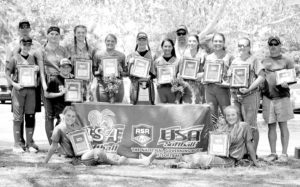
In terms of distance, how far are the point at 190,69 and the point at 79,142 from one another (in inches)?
89.6

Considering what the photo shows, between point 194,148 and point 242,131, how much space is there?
0.97 m

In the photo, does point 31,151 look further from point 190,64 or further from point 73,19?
point 73,19

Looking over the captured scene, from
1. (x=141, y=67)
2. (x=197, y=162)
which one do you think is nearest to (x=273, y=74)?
(x=197, y=162)

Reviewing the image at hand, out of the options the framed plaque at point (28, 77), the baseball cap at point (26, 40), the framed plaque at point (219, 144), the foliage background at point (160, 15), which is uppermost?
the foliage background at point (160, 15)

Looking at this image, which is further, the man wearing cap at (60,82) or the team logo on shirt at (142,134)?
the man wearing cap at (60,82)

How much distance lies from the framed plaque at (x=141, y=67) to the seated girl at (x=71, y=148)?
4.69 ft

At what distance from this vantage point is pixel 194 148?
8.59 metres

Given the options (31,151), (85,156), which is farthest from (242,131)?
(31,151)

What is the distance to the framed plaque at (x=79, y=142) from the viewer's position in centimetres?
799

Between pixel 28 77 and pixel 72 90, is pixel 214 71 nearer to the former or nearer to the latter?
pixel 72 90

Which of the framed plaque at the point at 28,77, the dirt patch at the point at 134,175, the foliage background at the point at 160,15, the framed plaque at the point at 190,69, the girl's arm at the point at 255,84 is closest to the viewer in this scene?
the dirt patch at the point at 134,175

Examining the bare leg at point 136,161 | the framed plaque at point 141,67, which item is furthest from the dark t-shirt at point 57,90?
the bare leg at point 136,161

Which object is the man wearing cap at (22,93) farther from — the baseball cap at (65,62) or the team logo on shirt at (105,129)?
the team logo on shirt at (105,129)

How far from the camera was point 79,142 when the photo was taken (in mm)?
8023
